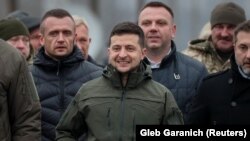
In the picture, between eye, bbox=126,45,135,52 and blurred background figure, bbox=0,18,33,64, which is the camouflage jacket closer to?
blurred background figure, bbox=0,18,33,64

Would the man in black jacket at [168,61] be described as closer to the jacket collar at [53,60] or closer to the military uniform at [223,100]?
the military uniform at [223,100]

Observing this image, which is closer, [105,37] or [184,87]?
[184,87]

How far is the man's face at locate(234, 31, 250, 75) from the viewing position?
258 inches

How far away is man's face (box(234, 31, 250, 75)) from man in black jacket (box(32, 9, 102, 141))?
44.1 inches

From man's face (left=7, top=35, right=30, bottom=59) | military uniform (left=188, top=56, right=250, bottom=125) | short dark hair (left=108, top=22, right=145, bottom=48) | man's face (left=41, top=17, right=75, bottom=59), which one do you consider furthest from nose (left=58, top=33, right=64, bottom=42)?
military uniform (left=188, top=56, right=250, bottom=125)

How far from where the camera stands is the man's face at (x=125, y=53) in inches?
254

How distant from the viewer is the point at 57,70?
7.09 m

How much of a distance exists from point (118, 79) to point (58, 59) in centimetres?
87

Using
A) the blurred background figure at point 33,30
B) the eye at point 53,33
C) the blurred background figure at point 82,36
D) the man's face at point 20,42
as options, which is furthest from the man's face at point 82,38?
the eye at point 53,33

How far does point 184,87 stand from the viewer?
7.25 meters

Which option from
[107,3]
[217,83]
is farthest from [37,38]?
[217,83]

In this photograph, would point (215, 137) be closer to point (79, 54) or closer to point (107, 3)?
point (79, 54)

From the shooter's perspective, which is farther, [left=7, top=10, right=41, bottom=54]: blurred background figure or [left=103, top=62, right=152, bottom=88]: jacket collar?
[left=7, top=10, right=41, bottom=54]: blurred background figure

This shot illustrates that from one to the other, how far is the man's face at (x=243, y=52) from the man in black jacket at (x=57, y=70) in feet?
3.68
